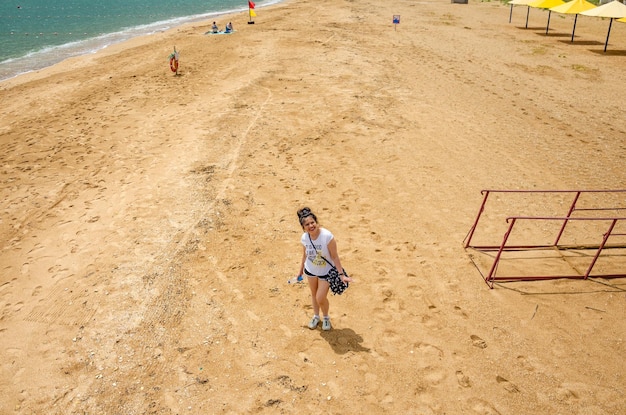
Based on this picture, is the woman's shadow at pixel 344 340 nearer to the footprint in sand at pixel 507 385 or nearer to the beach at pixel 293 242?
the beach at pixel 293 242

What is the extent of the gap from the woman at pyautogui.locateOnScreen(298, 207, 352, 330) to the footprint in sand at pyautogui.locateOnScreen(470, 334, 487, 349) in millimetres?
2086

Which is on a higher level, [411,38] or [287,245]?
[411,38]

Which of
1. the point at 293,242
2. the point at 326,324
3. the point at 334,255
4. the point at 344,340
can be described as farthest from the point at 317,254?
the point at 293,242

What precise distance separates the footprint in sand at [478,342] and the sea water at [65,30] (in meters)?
25.2

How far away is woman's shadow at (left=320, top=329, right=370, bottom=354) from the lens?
5086 millimetres

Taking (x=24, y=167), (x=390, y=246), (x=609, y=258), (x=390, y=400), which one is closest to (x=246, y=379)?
(x=390, y=400)

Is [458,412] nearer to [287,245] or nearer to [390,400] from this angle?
[390,400]

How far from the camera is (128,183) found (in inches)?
370

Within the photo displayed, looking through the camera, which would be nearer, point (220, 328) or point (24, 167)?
point (220, 328)

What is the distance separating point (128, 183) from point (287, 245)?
482 cm

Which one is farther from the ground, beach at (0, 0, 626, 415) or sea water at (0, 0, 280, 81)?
sea water at (0, 0, 280, 81)

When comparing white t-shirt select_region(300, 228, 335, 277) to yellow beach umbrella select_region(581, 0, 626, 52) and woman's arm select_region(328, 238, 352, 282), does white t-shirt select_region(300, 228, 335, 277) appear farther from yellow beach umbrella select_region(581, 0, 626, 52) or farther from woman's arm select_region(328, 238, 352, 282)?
yellow beach umbrella select_region(581, 0, 626, 52)

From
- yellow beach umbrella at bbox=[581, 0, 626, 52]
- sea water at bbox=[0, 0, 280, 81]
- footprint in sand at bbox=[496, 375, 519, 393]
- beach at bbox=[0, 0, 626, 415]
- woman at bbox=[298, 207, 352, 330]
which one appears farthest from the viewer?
sea water at bbox=[0, 0, 280, 81]

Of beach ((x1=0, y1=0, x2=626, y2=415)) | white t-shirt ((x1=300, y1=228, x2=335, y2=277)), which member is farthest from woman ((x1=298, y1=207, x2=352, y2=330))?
beach ((x1=0, y1=0, x2=626, y2=415))
